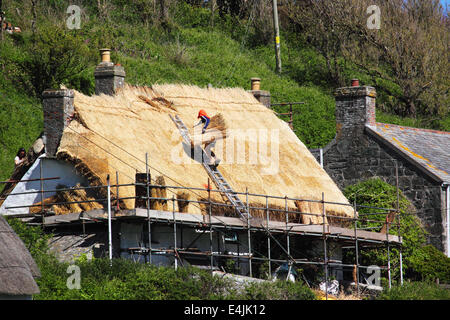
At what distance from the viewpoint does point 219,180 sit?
22.6 meters

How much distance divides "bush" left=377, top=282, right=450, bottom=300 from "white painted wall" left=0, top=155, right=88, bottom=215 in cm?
751

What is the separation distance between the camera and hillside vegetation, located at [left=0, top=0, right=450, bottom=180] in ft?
102

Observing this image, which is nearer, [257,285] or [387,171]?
[257,285]

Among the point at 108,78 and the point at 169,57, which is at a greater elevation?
the point at 169,57

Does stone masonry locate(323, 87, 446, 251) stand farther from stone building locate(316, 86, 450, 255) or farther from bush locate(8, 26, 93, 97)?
bush locate(8, 26, 93, 97)

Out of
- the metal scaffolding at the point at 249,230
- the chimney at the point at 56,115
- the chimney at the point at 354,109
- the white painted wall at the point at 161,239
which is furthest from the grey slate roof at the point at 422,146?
the chimney at the point at 56,115

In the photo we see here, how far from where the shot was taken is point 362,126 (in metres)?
28.5

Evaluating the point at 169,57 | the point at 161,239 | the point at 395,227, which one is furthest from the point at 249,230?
the point at 169,57

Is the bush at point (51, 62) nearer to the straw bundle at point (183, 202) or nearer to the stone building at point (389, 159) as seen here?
the stone building at point (389, 159)

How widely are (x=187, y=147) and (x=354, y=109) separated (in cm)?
770

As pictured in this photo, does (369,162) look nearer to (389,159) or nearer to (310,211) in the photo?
(389,159)
